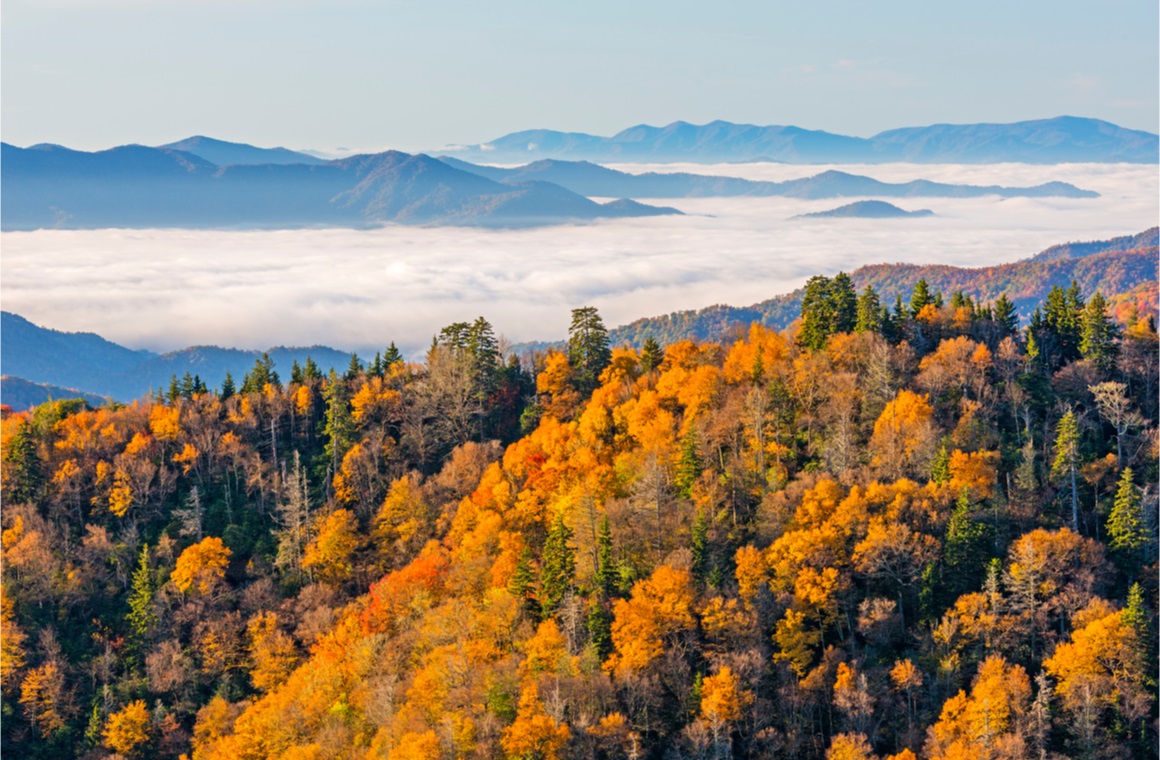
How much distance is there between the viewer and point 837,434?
287 feet

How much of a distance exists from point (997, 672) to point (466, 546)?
138 feet

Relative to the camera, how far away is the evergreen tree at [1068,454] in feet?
260

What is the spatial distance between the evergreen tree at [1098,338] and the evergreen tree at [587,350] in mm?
44286

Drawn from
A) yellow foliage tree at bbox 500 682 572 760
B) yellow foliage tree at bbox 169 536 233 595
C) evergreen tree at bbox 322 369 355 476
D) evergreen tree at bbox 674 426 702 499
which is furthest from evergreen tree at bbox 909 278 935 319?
yellow foliage tree at bbox 169 536 233 595

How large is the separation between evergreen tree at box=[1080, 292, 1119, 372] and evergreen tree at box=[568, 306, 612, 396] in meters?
44.3

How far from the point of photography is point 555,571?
3093 inches

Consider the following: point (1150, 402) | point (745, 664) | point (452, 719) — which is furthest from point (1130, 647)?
point (452, 719)

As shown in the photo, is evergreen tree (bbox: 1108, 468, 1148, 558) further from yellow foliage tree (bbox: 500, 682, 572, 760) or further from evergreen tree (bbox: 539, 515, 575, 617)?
yellow foliage tree (bbox: 500, 682, 572, 760)

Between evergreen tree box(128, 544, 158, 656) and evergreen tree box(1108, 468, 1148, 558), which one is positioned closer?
evergreen tree box(1108, 468, 1148, 558)

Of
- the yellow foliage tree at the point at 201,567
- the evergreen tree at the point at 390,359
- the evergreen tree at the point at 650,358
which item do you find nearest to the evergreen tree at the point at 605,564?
the evergreen tree at the point at 650,358

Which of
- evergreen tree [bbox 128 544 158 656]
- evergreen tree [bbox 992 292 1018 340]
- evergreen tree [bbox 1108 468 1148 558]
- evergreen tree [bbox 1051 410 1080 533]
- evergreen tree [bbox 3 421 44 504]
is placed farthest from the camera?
evergreen tree [bbox 3 421 44 504]

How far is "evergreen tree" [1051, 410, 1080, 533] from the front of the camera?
79375mm

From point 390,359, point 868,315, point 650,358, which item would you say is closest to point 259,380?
point 390,359

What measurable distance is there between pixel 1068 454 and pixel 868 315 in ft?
77.5
